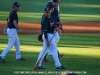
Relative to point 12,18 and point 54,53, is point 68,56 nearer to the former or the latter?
point 12,18

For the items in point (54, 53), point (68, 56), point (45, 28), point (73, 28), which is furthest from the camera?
point (73, 28)

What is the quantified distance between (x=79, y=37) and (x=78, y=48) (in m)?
4.99

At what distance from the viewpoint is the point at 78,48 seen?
18.4m

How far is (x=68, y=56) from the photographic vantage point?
16.0 metres

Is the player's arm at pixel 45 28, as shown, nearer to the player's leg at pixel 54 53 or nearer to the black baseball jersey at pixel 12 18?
the player's leg at pixel 54 53

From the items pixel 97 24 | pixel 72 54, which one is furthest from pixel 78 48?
pixel 97 24

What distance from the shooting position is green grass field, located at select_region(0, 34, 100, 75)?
12836mm

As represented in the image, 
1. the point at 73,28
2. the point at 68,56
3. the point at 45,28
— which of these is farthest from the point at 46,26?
the point at 73,28

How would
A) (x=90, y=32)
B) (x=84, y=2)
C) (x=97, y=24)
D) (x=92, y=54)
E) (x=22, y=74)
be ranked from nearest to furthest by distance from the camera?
(x=22, y=74) < (x=92, y=54) < (x=90, y=32) < (x=97, y=24) < (x=84, y=2)

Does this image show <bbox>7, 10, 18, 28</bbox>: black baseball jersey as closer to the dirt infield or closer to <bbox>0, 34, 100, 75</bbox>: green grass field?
<bbox>0, 34, 100, 75</bbox>: green grass field

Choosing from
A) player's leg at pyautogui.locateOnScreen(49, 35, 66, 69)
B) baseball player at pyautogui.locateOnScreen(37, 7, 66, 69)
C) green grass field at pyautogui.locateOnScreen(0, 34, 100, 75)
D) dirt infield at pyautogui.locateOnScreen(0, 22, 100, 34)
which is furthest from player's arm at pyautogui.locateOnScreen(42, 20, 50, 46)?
dirt infield at pyautogui.locateOnScreen(0, 22, 100, 34)

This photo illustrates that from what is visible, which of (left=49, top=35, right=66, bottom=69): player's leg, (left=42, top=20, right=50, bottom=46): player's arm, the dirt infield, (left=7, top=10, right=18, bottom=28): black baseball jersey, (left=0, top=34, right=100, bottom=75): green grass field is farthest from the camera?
the dirt infield

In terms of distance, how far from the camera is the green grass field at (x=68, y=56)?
12836 mm

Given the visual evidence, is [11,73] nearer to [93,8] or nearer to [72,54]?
[72,54]
